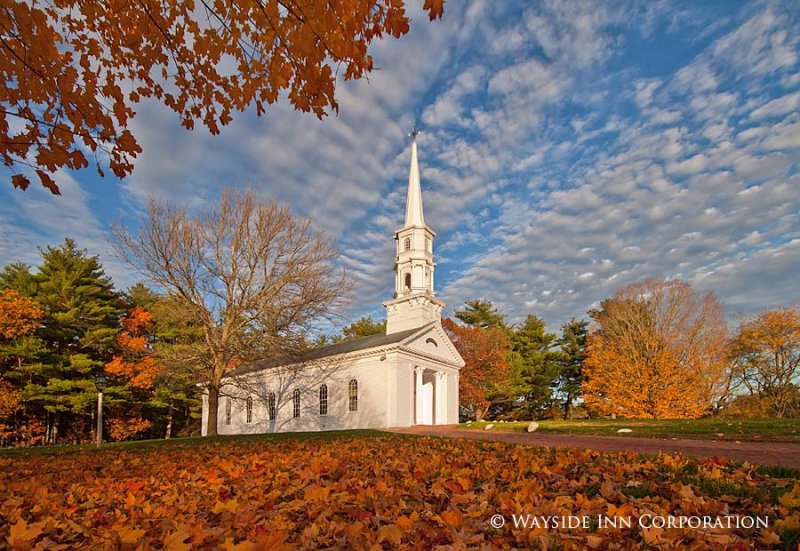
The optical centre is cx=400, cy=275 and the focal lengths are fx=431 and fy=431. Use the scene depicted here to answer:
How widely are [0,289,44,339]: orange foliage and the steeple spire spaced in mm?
24338

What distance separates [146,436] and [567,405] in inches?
1650

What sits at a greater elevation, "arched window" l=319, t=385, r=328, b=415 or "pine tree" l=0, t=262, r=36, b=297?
"pine tree" l=0, t=262, r=36, b=297

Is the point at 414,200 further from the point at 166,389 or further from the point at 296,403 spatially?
the point at 166,389

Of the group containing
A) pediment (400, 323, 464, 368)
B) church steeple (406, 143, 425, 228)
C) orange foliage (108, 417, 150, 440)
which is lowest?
orange foliage (108, 417, 150, 440)

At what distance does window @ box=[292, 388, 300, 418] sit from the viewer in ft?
89.9

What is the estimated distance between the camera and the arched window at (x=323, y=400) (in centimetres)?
2602

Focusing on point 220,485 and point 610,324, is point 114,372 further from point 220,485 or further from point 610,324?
point 610,324

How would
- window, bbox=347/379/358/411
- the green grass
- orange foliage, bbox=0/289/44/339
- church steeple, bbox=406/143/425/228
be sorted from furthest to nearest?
church steeple, bbox=406/143/425/228
orange foliage, bbox=0/289/44/339
window, bbox=347/379/358/411
the green grass

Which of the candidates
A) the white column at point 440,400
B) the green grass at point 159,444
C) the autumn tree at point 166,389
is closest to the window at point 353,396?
the white column at point 440,400

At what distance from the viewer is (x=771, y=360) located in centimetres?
2592

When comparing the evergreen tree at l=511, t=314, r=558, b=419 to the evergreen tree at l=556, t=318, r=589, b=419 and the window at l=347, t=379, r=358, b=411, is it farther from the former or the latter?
the window at l=347, t=379, r=358, b=411

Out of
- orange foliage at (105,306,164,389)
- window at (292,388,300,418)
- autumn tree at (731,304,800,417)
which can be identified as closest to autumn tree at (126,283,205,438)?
orange foliage at (105,306,164,389)

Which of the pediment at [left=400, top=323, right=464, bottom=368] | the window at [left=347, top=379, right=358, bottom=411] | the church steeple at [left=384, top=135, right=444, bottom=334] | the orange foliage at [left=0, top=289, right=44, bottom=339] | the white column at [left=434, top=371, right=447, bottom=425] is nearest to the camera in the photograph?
the window at [left=347, top=379, right=358, bottom=411]

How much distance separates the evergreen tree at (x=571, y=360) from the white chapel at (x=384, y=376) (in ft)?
65.6
